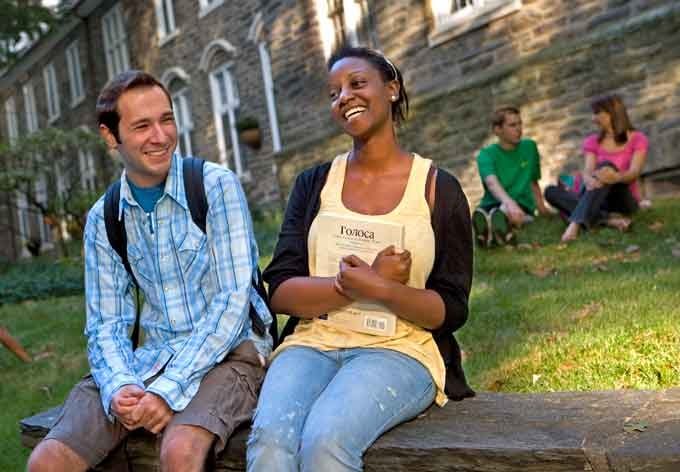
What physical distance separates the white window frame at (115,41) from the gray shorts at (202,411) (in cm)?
2181

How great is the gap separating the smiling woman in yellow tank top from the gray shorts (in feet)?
0.48

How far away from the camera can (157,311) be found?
3.32m

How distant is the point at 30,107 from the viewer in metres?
32.7

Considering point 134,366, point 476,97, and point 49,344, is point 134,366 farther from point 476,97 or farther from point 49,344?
point 476,97

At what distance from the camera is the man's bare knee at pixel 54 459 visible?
2.92 metres

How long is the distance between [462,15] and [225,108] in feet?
29.0

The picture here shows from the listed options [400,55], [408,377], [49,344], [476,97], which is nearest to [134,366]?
[408,377]

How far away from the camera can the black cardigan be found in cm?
303

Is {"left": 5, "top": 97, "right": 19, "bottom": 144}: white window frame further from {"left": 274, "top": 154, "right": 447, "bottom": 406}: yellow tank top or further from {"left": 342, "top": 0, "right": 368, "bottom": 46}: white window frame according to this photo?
{"left": 274, "top": 154, "right": 447, "bottom": 406}: yellow tank top

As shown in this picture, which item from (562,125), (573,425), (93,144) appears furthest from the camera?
(93,144)

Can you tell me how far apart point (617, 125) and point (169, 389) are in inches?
246

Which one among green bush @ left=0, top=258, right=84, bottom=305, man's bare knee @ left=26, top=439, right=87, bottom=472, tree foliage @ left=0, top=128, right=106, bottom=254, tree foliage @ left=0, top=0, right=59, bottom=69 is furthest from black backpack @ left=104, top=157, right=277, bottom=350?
tree foliage @ left=0, top=0, right=59, bottom=69

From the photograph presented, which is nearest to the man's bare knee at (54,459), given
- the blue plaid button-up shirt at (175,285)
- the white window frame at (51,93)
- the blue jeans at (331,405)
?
the blue plaid button-up shirt at (175,285)

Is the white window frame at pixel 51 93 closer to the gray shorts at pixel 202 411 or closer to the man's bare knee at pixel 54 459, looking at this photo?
the gray shorts at pixel 202 411
